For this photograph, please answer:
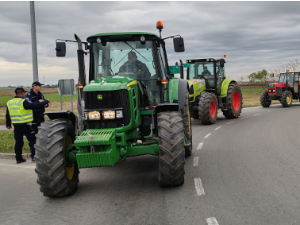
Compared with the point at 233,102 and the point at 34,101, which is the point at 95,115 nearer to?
the point at 34,101

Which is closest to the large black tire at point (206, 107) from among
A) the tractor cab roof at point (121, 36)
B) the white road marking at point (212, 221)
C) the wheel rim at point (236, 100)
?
the wheel rim at point (236, 100)

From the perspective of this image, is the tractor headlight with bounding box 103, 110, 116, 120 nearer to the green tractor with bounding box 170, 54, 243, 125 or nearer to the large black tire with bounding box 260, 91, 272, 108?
the green tractor with bounding box 170, 54, 243, 125

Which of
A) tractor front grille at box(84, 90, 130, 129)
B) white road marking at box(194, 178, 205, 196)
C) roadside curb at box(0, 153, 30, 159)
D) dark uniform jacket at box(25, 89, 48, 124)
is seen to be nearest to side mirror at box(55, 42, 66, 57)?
tractor front grille at box(84, 90, 130, 129)

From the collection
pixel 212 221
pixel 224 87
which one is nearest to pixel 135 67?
pixel 212 221

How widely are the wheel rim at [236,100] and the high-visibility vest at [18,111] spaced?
439 inches

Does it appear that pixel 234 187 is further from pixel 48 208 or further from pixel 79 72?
pixel 79 72

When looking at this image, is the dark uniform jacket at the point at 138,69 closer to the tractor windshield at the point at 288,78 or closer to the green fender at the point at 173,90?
the green fender at the point at 173,90

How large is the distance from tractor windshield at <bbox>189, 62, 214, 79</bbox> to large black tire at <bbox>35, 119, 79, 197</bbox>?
11185mm

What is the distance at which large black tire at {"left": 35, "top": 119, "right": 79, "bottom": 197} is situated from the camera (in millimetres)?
5375

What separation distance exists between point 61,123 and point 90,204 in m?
1.46

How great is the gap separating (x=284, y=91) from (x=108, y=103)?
2058 centimetres

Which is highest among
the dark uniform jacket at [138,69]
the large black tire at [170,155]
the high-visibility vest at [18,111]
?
the dark uniform jacket at [138,69]

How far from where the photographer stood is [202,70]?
637 inches

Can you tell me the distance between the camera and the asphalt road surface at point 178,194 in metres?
4.54
